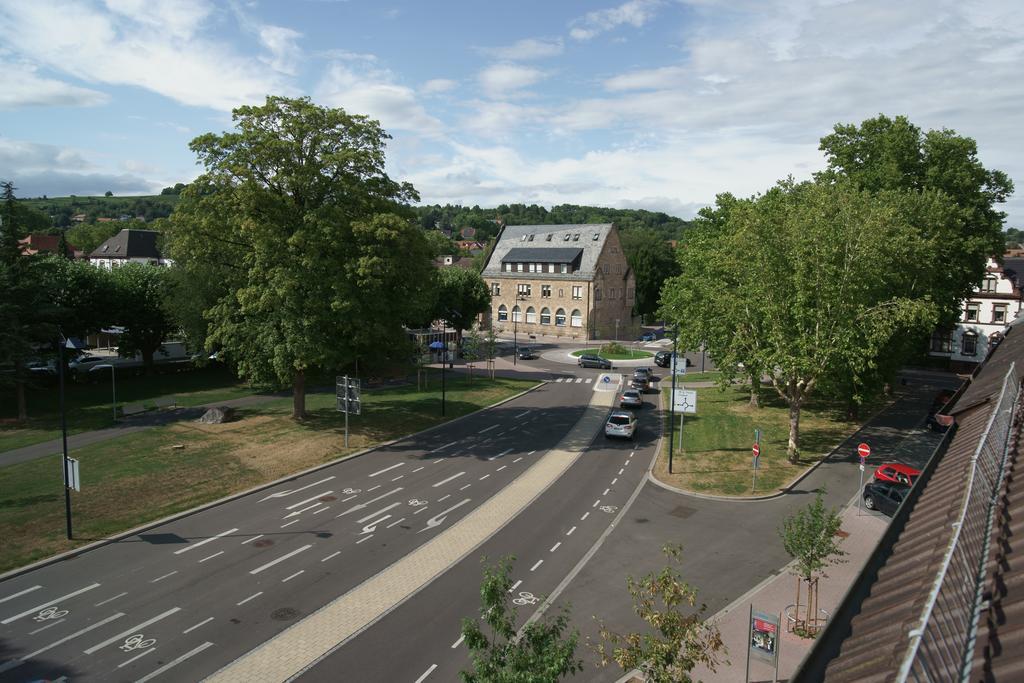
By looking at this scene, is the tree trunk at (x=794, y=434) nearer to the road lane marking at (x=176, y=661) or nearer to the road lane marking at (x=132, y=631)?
the road lane marking at (x=176, y=661)

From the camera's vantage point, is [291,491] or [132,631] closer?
[132,631]

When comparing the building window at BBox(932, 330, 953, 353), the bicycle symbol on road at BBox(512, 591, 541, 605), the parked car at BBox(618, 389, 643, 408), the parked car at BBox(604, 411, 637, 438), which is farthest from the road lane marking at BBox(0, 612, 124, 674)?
the building window at BBox(932, 330, 953, 353)

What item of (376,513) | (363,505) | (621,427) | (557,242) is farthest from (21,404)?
(557,242)

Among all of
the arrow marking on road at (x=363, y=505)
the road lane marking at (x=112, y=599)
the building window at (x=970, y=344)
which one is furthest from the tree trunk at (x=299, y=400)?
the building window at (x=970, y=344)

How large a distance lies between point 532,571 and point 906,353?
31.4 metres

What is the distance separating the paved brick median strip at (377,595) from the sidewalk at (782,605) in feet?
26.8

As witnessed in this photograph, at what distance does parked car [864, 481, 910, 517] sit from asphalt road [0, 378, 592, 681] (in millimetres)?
14448

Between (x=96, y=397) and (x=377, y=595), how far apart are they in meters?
34.7

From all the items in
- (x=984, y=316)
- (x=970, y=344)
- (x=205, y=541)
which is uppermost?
(x=984, y=316)

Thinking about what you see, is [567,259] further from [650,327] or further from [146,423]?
[146,423]

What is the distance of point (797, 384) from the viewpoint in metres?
30.0

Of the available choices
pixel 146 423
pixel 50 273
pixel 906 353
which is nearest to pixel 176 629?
pixel 146 423

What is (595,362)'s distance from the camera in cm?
6325

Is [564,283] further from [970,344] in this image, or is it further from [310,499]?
[310,499]
